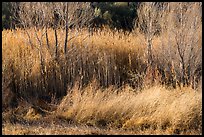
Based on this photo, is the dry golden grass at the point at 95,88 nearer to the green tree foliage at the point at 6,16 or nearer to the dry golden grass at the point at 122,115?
the dry golden grass at the point at 122,115

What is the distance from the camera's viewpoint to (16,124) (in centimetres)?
754

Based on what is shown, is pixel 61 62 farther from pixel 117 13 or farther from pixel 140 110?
pixel 117 13

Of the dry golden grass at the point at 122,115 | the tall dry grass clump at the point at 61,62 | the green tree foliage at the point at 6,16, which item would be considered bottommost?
the dry golden grass at the point at 122,115

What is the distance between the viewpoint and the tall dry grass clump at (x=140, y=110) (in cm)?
744

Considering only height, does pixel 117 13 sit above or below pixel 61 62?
above

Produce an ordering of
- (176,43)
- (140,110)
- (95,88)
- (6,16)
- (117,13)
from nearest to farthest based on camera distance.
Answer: (140,110) → (95,88) → (176,43) → (6,16) → (117,13)

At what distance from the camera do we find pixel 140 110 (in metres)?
7.82

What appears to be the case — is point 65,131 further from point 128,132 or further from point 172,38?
point 172,38

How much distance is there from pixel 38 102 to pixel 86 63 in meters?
1.89

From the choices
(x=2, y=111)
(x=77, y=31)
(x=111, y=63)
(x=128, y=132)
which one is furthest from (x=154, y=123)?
(x=77, y=31)

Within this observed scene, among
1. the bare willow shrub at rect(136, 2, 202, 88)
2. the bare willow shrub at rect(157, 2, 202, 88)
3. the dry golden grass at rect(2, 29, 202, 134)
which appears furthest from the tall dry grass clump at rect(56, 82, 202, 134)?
the bare willow shrub at rect(157, 2, 202, 88)

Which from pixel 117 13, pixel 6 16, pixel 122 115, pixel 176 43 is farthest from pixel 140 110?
pixel 6 16

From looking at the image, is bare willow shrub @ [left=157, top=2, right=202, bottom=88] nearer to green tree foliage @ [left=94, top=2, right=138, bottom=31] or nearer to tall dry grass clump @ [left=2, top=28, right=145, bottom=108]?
tall dry grass clump @ [left=2, top=28, right=145, bottom=108]

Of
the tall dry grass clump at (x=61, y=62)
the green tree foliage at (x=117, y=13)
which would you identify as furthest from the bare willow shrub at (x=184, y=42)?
the green tree foliage at (x=117, y=13)
